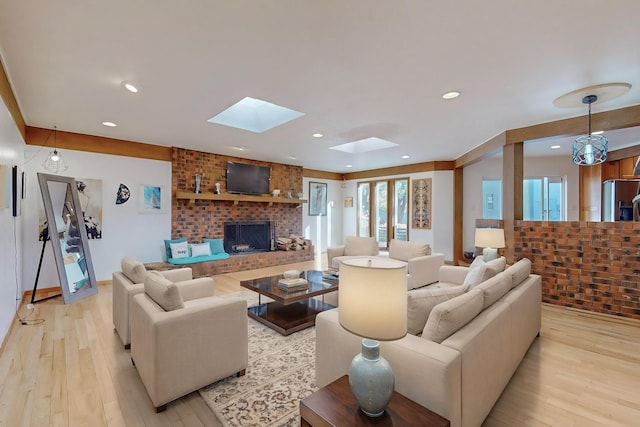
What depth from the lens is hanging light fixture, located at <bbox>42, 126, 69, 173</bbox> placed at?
14.2ft

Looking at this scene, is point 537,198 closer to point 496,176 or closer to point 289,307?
point 496,176

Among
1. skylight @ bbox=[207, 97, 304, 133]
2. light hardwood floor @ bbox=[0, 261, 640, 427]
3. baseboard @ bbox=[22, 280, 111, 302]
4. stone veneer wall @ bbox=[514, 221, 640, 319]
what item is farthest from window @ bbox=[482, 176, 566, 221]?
baseboard @ bbox=[22, 280, 111, 302]

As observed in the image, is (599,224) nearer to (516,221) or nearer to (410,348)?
(516,221)

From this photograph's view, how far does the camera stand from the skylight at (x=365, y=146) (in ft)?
18.4

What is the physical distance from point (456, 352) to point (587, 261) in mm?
3649

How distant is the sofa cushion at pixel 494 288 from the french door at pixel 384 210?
17.9 feet

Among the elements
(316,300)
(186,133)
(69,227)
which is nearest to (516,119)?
(316,300)

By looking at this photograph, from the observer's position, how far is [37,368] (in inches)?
91.5

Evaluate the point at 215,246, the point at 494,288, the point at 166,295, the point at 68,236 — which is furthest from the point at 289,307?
the point at 68,236

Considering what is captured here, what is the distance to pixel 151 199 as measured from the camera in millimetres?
5297

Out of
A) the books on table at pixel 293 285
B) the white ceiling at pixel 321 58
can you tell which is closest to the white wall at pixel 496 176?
the white ceiling at pixel 321 58

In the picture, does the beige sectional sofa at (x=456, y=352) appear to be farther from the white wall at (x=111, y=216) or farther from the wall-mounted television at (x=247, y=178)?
the wall-mounted television at (x=247, y=178)

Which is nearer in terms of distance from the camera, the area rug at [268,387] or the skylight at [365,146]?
the area rug at [268,387]

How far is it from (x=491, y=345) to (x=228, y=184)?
565 centimetres
